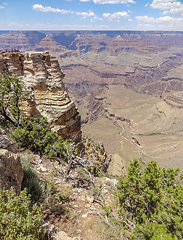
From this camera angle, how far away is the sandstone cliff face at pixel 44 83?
57.3 ft

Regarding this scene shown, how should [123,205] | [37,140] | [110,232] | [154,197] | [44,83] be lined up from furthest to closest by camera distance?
[44,83] < [37,140] < [123,205] < [154,197] < [110,232]

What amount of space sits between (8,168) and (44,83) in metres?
14.9

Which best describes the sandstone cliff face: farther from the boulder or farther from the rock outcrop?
the boulder

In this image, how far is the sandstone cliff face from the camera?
57.3 feet

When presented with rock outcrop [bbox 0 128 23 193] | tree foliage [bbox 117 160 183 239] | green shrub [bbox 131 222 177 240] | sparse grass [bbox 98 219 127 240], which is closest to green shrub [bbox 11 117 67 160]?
rock outcrop [bbox 0 128 23 193]

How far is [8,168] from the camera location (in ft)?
17.7

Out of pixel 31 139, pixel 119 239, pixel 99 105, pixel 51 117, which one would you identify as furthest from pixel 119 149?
pixel 99 105

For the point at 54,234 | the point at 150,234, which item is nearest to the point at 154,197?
the point at 150,234

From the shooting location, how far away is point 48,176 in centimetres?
→ 962

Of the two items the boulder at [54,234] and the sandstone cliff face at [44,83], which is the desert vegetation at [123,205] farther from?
the sandstone cliff face at [44,83]

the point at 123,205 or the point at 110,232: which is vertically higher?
the point at 110,232

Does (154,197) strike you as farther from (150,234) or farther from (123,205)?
(123,205)

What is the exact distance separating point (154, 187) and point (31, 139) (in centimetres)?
978

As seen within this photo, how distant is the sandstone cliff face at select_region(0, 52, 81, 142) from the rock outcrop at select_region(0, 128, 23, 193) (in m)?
11.7
